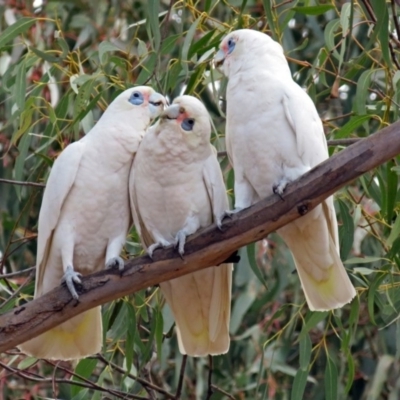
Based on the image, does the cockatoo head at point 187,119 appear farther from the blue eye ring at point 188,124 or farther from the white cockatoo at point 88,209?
the white cockatoo at point 88,209

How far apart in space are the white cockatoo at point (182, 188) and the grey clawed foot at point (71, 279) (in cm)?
23

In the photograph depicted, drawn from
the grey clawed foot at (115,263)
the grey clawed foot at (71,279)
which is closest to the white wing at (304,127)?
the grey clawed foot at (115,263)

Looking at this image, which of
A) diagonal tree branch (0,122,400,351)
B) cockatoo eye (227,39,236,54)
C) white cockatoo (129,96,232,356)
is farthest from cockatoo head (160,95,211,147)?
diagonal tree branch (0,122,400,351)

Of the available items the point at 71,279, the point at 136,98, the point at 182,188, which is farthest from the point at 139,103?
the point at 71,279

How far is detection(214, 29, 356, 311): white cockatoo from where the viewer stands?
8.17ft

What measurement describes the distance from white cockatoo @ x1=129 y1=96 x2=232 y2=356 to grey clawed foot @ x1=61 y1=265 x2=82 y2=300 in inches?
9.1

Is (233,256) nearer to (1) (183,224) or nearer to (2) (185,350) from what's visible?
(1) (183,224)

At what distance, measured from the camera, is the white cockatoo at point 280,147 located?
2490 mm

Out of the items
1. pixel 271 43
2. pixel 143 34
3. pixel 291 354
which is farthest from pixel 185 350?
pixel 143 34

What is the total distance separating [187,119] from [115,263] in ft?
1.44

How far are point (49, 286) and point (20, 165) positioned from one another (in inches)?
14.5

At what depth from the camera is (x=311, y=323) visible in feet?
8.82

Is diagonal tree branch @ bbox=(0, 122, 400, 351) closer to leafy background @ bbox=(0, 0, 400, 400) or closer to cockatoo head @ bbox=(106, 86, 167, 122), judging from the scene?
leafy background @ bbox=(0, 0, 400, 400)

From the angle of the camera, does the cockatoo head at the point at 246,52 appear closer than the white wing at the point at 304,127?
No
